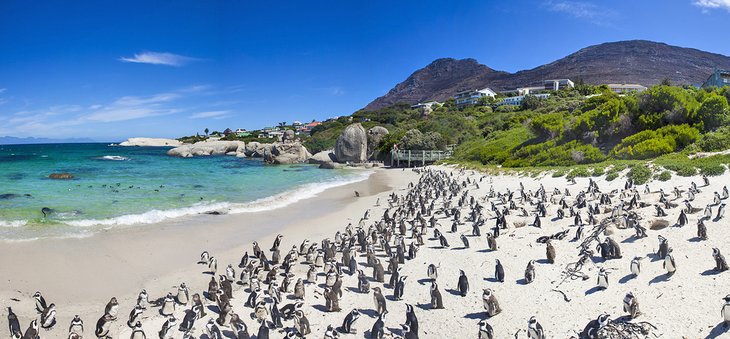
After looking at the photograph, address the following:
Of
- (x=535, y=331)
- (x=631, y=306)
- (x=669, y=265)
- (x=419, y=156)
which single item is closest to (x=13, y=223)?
(x=535, y=331)

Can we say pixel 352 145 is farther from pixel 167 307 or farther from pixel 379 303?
pixel 379 303

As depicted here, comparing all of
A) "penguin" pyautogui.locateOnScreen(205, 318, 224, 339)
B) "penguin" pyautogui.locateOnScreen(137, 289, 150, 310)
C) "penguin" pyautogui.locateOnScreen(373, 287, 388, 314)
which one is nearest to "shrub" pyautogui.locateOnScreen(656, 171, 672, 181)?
"penguin" pyautogui.locateOnScreen(373, 287, 388, 314)

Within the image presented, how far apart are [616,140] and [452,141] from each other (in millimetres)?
26534

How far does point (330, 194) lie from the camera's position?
2711 cm

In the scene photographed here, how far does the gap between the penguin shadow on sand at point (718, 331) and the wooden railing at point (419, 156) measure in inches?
1668

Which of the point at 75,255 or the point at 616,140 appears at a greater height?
the point at 616,140

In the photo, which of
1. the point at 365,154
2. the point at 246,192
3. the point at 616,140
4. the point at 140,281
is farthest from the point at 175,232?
the point at 365,154

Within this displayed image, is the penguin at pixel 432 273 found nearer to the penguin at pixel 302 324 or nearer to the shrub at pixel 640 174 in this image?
the penguin at pixel 302 324

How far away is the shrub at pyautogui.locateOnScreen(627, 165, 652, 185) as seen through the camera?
18.5 metres

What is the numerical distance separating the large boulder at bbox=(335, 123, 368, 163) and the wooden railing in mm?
5845

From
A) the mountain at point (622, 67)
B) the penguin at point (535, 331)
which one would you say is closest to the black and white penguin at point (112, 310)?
the penguin at point (535, 331)

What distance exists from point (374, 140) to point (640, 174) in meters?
44.7

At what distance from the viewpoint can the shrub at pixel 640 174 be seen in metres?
18.5

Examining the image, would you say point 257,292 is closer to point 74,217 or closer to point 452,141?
point 74,217
